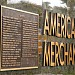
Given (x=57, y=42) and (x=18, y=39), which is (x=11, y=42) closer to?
(x=18, y=39)

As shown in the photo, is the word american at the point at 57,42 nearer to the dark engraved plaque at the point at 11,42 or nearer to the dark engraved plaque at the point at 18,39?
the dark engraved plaque at the point at 18,39

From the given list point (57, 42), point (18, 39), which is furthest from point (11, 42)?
point (57, 42)

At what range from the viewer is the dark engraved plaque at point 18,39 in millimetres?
8133

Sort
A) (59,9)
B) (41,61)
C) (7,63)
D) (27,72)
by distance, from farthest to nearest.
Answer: (59,9)
(41,61)
(27,72)
(7,63)

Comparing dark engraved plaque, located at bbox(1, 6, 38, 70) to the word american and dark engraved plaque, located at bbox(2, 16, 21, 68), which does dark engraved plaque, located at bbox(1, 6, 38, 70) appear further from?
the word american

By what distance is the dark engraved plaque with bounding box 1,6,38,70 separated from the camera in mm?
8133

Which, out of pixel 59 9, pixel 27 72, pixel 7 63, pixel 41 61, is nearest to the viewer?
pixel 7 63

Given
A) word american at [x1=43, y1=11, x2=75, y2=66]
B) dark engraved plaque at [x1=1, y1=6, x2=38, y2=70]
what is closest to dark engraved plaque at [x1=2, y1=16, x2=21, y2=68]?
dark engraved plaque at [x1=1, y1=6, x2=38, y2=70]

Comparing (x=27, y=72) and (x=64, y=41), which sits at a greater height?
(x=64, y=41)

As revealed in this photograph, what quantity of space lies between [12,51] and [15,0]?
129cm

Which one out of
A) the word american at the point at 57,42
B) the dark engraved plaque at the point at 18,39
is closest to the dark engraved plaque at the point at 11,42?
the dark engraved plaque at the point at 18,39

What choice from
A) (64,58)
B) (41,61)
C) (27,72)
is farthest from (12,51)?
(64,58)

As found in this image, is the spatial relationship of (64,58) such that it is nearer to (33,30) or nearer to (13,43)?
(33,30)

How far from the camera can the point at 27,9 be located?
9.06m
